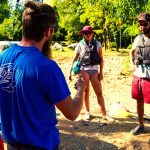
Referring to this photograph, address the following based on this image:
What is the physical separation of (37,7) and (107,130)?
425 cm

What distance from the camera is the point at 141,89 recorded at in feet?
19.0

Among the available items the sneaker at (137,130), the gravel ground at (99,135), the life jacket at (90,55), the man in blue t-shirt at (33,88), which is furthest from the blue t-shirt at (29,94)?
the life jacket at (90,55)

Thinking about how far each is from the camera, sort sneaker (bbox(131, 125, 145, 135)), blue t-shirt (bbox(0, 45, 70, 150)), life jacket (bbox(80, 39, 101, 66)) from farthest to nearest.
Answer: life jacket (bbox(80, 39, 101, 66)) < sneaker (bbox(131, 125, 145, 135)) < blue t-shirt (bbox(0, 45, 70, 150))

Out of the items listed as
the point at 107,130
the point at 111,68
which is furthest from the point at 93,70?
the point at 111,68

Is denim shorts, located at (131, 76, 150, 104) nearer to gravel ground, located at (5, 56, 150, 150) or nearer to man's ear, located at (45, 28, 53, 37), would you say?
gravel ground, located at (5, 56, 150, 150)

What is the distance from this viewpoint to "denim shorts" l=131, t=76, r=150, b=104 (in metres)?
5.71

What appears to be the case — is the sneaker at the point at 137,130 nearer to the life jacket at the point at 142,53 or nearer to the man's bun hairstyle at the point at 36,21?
the life jacket at the point at 142,53

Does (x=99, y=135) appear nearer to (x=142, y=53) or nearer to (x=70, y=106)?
(x=142, y=53)

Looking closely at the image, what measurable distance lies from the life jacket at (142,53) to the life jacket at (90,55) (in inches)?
35.7

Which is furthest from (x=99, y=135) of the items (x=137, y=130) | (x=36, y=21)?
(x=36, y=21)

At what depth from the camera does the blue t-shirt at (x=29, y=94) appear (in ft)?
7.90

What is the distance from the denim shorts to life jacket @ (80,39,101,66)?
0.92 meters

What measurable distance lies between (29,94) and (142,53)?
3552mm

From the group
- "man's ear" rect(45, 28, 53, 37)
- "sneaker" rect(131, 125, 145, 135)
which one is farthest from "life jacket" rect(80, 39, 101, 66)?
"man's ear" rect(45, 28, 53, 37)
